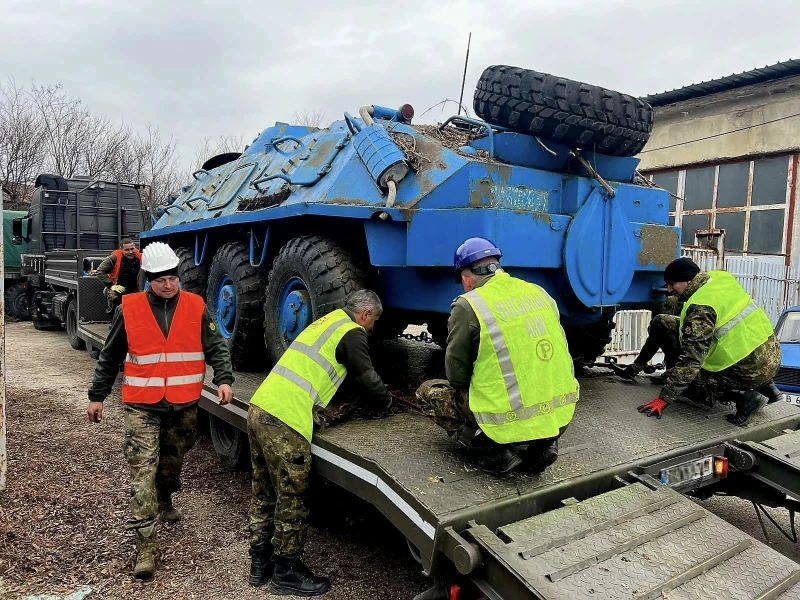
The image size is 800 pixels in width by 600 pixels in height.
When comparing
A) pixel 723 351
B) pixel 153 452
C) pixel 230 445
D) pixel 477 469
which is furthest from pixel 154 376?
pixel 723 351

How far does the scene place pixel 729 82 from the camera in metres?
13.3

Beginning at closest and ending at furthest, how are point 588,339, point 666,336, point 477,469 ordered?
point 477,469, point 666,336, point 588,339

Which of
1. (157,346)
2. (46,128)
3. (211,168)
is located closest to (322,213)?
(157,346)

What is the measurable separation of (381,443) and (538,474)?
0.85m

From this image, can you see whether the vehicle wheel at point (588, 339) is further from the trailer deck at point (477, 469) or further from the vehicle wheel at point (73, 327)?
the vehicle wheel at point (73, 327)

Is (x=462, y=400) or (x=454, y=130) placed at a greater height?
(x=454, y=130)

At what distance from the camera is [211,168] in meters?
8.87

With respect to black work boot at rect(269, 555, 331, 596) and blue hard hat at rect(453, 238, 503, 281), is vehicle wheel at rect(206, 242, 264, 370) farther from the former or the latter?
blue hard hat at rect(453, 238, 503, 281)

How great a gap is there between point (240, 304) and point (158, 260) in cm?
182

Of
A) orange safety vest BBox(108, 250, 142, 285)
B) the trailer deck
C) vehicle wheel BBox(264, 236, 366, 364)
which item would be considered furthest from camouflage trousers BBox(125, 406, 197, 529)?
orange safety vest BBox(108, 250, 142, 285)

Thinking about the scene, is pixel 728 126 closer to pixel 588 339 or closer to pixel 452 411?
pixel 588 339

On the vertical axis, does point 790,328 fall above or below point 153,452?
above

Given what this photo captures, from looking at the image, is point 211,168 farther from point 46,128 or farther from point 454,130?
point 46,128

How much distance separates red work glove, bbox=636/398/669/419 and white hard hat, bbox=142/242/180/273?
3.15 m
